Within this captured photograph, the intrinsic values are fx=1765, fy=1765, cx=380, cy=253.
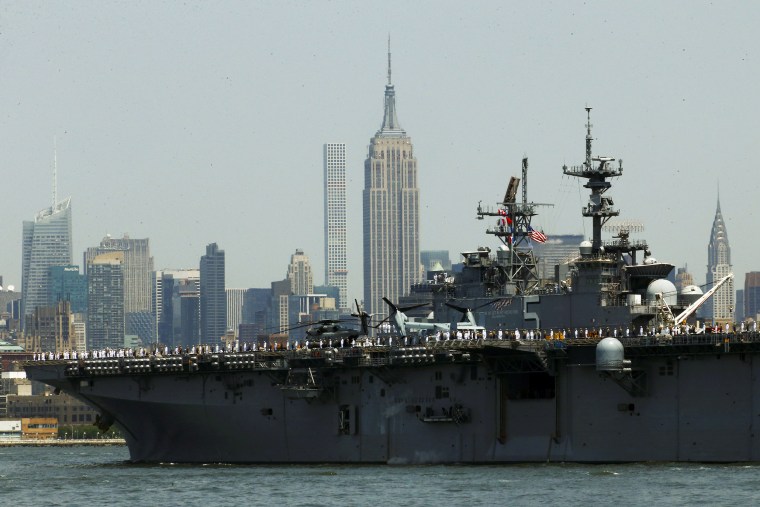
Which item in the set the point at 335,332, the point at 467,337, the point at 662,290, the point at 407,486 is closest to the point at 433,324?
the point at 467,337

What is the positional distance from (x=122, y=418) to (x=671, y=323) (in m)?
22.5

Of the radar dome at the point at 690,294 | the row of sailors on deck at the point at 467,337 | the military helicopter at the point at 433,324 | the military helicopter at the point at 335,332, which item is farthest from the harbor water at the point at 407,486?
the radar dome at the point at 690,294

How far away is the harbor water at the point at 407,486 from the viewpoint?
5031cm

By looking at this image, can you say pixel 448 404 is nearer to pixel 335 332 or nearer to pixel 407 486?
pixel 335 332

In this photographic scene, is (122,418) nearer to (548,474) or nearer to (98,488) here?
(98,488)

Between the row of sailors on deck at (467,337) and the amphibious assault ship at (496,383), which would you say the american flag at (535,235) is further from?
the row of sailors on deck at (467,337)

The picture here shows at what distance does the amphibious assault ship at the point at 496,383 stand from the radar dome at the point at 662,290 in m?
0.08

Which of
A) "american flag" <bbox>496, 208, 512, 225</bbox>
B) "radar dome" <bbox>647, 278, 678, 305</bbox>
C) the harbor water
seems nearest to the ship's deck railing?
"radar dome" <bbox>647, 278, 678, 305</bbox>

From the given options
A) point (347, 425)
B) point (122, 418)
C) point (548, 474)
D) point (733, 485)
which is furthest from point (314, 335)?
point (733, 485)

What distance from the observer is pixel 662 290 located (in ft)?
201

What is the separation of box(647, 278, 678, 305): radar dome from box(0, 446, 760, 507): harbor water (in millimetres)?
6402

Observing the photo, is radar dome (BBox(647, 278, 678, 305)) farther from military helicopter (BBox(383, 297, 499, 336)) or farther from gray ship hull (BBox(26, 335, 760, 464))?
military helicopter (BBox(383, 297, 499, 336))

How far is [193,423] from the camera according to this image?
2643 inches

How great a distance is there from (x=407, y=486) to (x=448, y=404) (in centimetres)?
754
